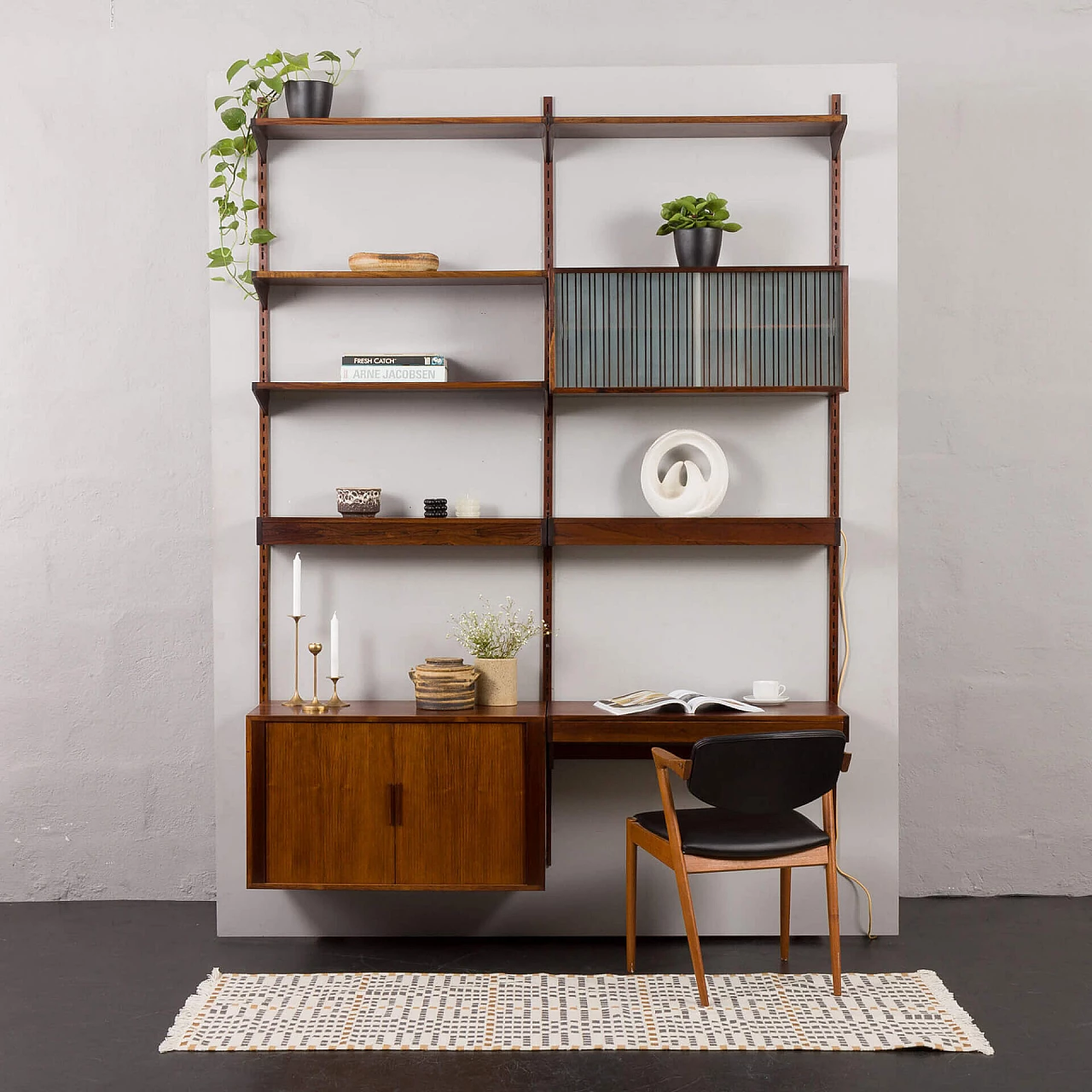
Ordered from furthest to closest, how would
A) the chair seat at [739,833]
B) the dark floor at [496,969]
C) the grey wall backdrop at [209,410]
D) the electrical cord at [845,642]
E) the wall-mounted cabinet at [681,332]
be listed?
the grey wall backdrop at [209,410] < the electrical cord at [845,642] < the wall-mounted cabinet at [681,332] < the chair seat at [739,833] < the dark floor at [496,969]

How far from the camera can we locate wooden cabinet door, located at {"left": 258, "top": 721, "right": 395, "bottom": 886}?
3248mm

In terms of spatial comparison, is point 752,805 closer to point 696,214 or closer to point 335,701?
point 335,701

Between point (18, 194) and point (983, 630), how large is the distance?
4.10 metres

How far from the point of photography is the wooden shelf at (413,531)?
11.3 feet

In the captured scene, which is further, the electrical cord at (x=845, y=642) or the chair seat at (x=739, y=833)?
the electrical cord at (x=845, y=642)

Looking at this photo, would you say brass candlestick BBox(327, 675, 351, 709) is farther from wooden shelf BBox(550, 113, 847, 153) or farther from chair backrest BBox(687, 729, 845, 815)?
wooden shelf BBox(550, 113, 847, 153)

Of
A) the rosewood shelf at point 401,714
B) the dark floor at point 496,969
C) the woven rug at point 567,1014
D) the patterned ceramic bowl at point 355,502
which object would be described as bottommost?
the dark floor at point 496,969

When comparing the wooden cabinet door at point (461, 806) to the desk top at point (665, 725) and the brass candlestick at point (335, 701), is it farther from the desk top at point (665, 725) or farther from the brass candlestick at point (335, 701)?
the brass candlestick at point (335, 701)

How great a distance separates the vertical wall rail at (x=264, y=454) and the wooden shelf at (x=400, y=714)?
21 cm

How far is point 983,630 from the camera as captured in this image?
4078 millimetres

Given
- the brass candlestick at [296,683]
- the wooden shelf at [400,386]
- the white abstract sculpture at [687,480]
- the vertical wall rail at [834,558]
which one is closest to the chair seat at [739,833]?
the vertical wall rail at [834,558]

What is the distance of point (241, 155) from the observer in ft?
11.6

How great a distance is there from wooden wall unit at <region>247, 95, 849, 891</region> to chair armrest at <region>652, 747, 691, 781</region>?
0.22m

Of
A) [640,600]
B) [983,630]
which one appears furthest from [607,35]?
[983,630]
